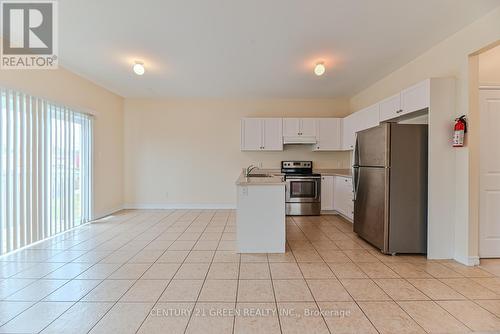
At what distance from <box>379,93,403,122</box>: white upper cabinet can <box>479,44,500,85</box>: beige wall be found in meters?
0.89

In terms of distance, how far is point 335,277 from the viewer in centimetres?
250

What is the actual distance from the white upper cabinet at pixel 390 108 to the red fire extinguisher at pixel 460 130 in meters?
0.71

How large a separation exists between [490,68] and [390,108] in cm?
113

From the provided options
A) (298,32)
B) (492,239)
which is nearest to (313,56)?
(298,32)

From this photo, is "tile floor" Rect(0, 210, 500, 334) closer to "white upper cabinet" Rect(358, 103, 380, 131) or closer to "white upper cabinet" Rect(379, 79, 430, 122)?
"white upper cabinet" Rect(379, 79, 430, 122)

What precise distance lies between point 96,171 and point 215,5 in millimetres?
4194

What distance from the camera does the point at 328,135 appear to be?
5.62 meters

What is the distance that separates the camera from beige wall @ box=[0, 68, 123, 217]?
3418mm

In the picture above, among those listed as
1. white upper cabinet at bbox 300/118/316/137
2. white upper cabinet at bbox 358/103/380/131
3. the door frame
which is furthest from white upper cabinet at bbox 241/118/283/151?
the door frame

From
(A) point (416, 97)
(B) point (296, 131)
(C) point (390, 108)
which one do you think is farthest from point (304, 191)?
(A) point (416, 97)

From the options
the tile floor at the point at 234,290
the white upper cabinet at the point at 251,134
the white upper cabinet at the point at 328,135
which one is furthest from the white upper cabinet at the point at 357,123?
the tile floor at the point at 234,290

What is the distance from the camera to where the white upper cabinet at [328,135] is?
18.4 feet

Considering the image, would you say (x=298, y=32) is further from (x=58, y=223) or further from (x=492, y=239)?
(x=58, y=223)

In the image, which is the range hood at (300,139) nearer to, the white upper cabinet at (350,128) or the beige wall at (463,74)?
the white upper cabinet at (350,128)
